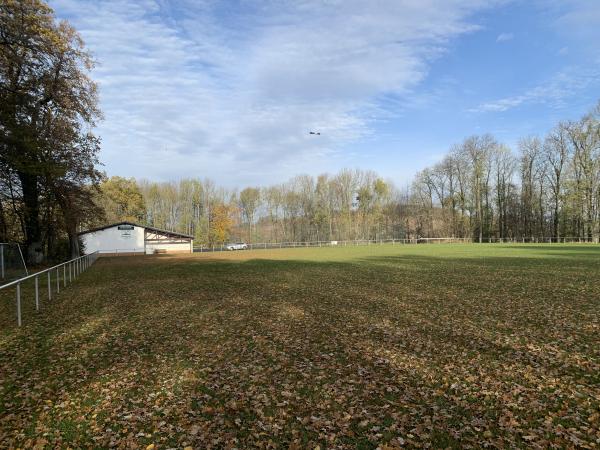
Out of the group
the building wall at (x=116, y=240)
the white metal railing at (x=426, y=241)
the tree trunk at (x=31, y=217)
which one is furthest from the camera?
the white metal railing at (x=426, y=241)

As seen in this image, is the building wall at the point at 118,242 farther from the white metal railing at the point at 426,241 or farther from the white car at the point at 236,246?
the white car at the point at 236,246

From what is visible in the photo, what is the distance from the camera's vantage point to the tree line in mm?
64500

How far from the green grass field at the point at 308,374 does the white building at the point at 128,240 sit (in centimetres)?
5022

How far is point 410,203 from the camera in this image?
93375 mm

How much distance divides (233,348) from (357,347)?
267 cm

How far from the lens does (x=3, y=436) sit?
455 centimetres

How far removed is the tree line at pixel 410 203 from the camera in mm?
64500

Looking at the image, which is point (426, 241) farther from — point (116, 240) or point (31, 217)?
point (31, 217)

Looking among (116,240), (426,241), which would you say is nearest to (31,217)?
(116,240)

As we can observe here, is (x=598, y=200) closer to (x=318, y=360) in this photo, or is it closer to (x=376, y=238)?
(x=376, y=238)

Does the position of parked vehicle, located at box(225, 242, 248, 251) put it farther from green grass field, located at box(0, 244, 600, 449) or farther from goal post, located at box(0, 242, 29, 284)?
green grass field, located at box(0, 244, 600, 449)

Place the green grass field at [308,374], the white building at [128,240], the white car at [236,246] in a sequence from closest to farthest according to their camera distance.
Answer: the green grass field at [308,374], the white building at [128,240], the white car at [236,246]

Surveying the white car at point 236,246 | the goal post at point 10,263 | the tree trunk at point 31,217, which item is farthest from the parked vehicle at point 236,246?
the goal post at point 10,263

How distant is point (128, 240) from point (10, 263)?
1682 inches
